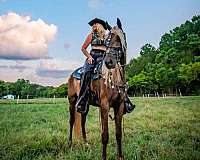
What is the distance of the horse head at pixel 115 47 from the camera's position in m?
3.56

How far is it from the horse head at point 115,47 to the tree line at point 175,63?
972 millimetres

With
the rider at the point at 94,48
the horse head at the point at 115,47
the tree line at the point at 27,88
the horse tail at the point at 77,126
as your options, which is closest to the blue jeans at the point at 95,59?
the rider at the point at 94,48

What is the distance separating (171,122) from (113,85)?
9.77ft

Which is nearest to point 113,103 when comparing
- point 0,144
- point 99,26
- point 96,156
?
point 96,156

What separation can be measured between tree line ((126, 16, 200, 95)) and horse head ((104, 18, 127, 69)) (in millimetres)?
972

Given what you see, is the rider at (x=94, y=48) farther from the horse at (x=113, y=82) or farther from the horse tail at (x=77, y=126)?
the horse tail at (x=77, y=126)

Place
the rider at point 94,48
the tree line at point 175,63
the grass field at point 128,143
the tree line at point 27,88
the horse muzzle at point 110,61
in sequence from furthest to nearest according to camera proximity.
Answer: the tree line at point 27,88 < the tree line at point 175,63 < the rider at point 94,48 < the grass field at point 128,143 < the horse muzzle at point 110,61

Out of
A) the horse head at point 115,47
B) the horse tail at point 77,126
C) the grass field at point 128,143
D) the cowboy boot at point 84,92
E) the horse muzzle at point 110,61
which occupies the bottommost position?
the grass field at point 128,143

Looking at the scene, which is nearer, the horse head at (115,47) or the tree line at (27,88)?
the horse head at (115,47)

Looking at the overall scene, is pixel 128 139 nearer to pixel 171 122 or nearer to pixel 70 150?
pixel 70 150

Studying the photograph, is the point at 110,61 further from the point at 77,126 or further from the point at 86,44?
the point at 77,126

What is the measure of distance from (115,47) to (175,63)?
4.30ft

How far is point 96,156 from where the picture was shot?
3705 mm

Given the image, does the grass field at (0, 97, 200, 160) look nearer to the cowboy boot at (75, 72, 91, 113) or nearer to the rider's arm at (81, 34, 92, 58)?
the cowboy boot at (75, 72, 91, 113)
